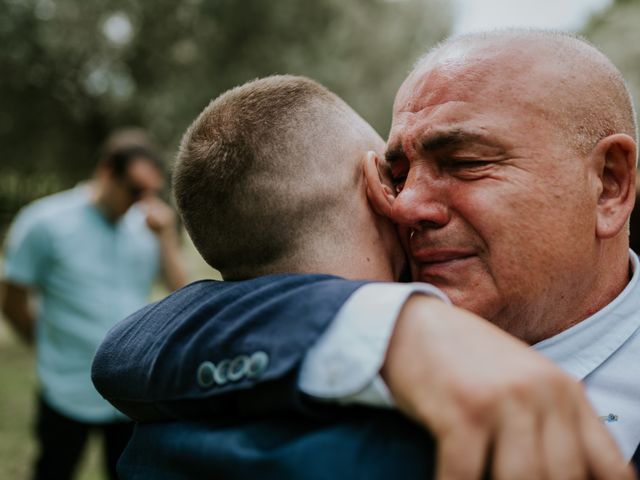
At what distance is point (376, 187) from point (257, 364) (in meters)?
0.62

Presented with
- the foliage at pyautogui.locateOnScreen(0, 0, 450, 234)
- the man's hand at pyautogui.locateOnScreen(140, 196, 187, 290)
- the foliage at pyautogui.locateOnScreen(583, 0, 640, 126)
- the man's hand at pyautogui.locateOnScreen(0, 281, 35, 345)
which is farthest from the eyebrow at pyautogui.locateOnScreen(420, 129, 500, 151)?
the foliage at pyautogui.locateOnScreen(0, 0, 450, 234)

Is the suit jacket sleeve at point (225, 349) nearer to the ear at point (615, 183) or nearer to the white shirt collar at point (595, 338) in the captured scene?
the white shirt collar at point (595, 338)

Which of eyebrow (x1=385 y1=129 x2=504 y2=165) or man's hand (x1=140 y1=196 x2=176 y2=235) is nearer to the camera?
eyebrow (x1=385 y1=129 x2=504 y2=165)

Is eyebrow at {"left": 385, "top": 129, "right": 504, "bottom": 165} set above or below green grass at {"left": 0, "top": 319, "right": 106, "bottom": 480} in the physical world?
above

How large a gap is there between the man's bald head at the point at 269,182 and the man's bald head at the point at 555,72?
47cm

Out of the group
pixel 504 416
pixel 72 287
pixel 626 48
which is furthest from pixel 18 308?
pixel 626 48

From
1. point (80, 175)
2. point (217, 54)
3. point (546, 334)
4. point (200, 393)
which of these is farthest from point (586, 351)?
point (80, 175)

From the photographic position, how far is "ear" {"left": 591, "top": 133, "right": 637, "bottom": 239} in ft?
6.23

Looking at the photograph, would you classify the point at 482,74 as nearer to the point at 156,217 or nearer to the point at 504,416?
the point at 504,416

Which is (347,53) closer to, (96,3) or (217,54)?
(217,54)

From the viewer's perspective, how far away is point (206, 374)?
1310 mm

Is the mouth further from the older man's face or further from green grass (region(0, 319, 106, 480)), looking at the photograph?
green grass (region(0, 319, 106, 480))

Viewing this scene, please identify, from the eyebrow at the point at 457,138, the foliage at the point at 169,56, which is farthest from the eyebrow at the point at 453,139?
the foliage at the point at 169,56

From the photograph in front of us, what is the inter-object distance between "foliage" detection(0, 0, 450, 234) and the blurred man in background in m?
11.0
